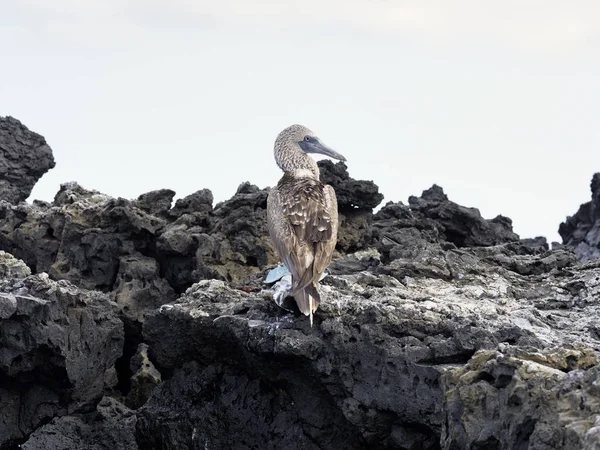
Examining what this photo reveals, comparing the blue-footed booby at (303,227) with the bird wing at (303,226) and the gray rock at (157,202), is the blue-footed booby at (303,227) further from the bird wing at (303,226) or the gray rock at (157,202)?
the gray rock at (157,202)

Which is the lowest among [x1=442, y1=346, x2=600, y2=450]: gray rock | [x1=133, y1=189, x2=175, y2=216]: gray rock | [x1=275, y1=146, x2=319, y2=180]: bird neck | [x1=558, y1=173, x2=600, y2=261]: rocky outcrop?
[x1=442, y1=346, x2=600, y2=450]: gray rock

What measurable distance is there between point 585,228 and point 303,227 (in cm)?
1662

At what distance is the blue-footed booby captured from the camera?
1110 cm

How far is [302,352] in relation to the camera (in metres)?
10.9

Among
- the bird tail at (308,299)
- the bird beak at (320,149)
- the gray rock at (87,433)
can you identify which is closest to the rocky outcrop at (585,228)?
the bird beak at (320,149)

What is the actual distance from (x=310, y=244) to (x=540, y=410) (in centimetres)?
450

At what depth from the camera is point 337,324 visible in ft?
36.0

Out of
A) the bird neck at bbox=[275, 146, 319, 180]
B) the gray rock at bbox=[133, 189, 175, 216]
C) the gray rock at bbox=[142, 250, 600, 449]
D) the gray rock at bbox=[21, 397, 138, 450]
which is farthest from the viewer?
the gray rock at bbox=[133, 189, 175, 216]

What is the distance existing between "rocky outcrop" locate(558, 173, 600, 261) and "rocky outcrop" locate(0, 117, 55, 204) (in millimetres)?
11346

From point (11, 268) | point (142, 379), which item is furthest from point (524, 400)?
point (11, 268)

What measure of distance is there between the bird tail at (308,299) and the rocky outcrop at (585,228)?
48.6 feet

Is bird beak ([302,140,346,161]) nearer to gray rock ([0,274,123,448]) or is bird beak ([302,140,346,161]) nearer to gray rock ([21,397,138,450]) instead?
gray rock ([0,274,123,448])

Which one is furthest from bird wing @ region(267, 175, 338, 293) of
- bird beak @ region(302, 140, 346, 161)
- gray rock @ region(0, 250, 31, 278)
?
gray rock @ region(0, 250, 31, 278)

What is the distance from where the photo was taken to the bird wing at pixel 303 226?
1147 cm
